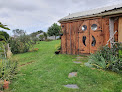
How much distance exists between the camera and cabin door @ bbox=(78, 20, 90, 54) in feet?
22.3

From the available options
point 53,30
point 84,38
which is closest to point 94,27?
point 84,38

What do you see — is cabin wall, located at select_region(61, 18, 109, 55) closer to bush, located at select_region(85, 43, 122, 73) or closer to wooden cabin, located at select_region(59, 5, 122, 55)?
wooden cabin, located at select_region(59, 5, 122, 55)

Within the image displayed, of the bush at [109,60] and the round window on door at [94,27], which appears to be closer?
the bush at [109,60]

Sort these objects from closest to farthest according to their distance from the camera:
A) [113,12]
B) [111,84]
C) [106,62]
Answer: [111,84]
[106,62]
[113,12]

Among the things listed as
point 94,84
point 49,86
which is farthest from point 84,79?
point 49,86

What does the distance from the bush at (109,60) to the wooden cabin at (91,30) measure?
0.69 meters

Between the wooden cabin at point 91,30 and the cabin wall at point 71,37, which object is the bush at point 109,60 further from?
the cabin wall at point 71,37

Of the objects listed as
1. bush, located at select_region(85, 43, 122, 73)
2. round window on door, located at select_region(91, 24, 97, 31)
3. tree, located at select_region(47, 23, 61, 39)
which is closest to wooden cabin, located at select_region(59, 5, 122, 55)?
round window on door, located at select_region(91, 24, 97, 31)

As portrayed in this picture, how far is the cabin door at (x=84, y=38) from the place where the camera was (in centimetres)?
679

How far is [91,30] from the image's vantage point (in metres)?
6.57

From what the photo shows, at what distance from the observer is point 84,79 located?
3.42m

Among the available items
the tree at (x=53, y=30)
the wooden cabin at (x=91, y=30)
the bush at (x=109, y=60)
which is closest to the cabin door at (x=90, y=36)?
the wooden cabin at (x=91, y=30)

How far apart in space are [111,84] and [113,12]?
3.36 meters

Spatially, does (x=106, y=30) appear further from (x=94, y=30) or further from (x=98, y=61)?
(x=98, y=61)
